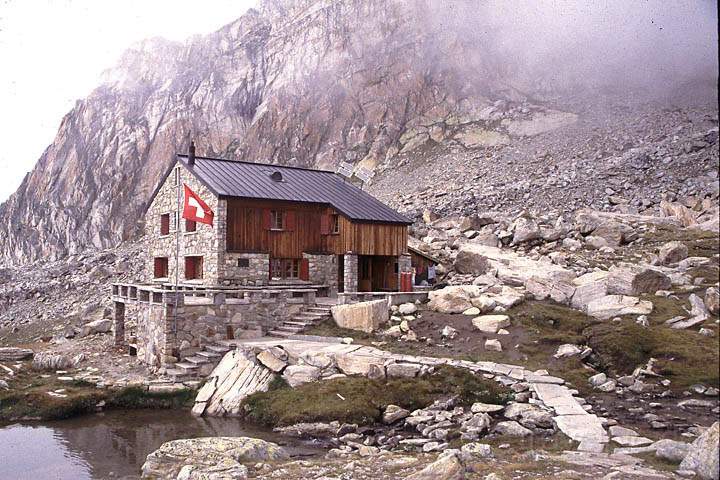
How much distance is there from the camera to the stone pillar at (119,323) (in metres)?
33.2

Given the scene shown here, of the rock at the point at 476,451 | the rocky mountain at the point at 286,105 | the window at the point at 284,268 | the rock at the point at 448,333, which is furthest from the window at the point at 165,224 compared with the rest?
the rocky mountain at the point at 286,105

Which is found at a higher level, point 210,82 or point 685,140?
point 210,82

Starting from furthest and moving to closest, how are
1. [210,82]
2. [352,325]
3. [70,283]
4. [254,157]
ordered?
[210,82], [254,157], [70,283], [352,325]

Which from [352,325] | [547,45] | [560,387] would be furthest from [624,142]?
[560,387]

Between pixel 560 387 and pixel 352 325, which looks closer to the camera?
pixel 560 387

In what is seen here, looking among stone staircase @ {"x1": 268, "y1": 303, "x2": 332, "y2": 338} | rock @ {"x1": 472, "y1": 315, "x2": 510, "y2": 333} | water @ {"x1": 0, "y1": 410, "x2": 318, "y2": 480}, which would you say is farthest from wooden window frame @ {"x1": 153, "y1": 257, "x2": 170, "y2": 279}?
rock @ {"x1": 472, "y1": 315, "x2": 510, "y2": 333}

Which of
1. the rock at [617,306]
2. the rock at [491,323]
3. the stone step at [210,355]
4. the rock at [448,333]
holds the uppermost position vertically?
the rock at [617,306]

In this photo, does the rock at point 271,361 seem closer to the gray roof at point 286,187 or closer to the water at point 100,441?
the water at point 100,441

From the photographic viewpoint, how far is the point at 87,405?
22.0 m

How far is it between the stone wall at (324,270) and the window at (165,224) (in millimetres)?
9997

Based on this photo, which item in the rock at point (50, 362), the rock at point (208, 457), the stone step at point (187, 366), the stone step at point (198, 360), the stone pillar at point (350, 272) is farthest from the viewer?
the stone pillar at point (350, 272)

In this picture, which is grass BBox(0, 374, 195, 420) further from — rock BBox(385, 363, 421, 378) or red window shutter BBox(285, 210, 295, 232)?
red window shutter BBox(285, 210, 295, 232)

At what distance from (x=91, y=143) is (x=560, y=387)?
110m

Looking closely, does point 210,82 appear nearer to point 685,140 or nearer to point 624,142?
point 624,142
